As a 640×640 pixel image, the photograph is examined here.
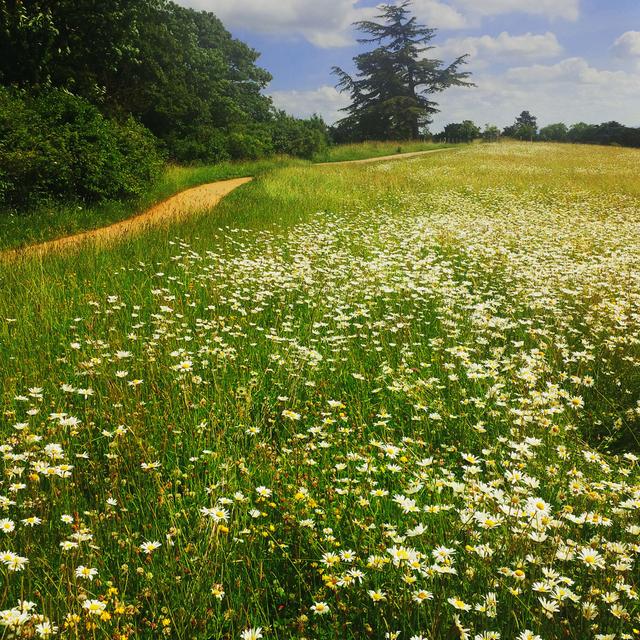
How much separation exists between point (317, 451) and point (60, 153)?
11836mm

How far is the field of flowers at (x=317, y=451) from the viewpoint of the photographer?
203 cm

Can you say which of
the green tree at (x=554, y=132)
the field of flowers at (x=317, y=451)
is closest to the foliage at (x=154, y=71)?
the field of flowers at (x=317, y=451)

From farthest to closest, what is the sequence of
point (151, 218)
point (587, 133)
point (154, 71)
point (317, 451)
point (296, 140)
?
point (587, 133)
point (296, 140)
point (154, 71)
point (151, 218)
point (317, 451)

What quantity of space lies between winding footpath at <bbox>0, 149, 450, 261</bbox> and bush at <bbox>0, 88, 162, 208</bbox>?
129 centimetres

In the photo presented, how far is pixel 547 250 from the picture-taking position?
9.05m

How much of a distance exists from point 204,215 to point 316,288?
5977 mm

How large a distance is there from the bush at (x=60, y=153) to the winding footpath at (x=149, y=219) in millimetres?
1292

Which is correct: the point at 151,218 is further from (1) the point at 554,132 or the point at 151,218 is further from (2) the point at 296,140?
(1) the point at 554,132

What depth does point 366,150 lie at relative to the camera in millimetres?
38469

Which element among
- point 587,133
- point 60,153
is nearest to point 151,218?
point 60,153

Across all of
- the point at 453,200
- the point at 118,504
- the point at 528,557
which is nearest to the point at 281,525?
the point at 118,504

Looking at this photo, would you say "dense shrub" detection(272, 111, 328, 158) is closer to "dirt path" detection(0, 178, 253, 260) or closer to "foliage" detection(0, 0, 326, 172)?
"foliage" detection(0, 0, 326, 172)

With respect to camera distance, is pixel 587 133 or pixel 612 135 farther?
pixel 587 133

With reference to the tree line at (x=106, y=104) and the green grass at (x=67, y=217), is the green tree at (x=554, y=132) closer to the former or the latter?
the tree line at (x=106, y=104)
